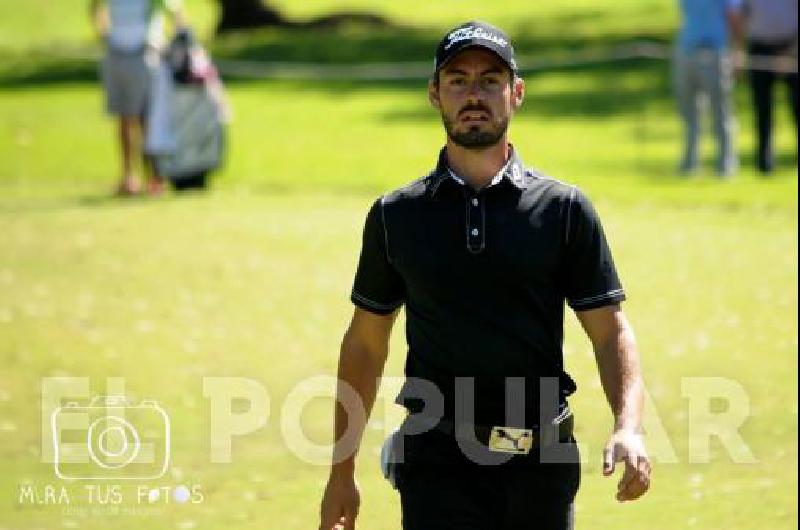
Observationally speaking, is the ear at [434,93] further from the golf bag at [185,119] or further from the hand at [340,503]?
the golf bag at [185,119]

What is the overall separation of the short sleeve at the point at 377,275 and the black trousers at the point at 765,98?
15.2m

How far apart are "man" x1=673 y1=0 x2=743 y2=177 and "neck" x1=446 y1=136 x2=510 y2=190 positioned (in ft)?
49.8

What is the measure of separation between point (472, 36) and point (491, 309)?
2.39ft

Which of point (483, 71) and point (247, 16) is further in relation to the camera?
point (247, 16)

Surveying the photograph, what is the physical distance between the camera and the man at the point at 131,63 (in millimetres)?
19484

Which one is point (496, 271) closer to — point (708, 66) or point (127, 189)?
point (127, 189)

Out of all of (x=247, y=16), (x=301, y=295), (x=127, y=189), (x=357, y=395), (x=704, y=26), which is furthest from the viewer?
(x=247, y=16)

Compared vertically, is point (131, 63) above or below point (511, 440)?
above

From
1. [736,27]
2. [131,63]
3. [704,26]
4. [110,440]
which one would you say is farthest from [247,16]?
[110,440]

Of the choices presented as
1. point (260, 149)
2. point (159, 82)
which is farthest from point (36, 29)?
point (159, 82)

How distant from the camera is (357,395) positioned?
6.08 meters

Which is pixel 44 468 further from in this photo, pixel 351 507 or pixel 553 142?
pixel 553 142

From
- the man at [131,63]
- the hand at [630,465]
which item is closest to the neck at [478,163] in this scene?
the hand at [630,465]

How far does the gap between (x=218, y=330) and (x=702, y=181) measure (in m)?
8.84
